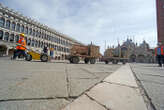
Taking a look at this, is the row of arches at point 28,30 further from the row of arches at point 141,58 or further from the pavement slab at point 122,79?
the row of arches at point 141,58

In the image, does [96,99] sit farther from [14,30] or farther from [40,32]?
[40,32]

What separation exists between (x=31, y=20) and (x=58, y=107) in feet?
134

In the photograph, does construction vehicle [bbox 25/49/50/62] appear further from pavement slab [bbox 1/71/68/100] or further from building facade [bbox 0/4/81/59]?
building facade [bbox 0/4/81/59]

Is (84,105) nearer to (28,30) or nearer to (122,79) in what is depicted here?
(122,79)

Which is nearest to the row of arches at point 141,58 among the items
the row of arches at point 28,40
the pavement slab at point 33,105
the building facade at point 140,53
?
the building facade at point 140,53

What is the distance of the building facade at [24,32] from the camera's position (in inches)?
1004

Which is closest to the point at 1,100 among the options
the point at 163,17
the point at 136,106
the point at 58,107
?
the point at 58,107

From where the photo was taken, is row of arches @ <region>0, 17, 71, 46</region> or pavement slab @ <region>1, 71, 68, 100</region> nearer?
pavement slab @ <region>1, 71, 68, 100</region>

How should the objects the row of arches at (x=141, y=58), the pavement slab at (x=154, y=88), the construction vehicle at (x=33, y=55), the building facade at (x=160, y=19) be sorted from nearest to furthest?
the pavement slab at (x=154, y=88), the construction vehicle at (x=33, y=55), the building facade at (x=160, y=19), the row of arches at (x=141, y=58)

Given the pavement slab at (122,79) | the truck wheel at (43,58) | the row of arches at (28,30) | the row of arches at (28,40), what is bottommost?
the pavement slab at (122,79)

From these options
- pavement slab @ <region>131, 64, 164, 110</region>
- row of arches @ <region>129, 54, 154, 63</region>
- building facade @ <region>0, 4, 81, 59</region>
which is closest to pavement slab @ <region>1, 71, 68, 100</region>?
pavement slab @ <region>131, 64, 164, 110</region>

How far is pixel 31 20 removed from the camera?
32938 millimetres

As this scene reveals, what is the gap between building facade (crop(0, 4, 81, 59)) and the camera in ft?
83.6

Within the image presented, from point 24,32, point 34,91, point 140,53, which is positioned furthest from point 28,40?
point 140,53
